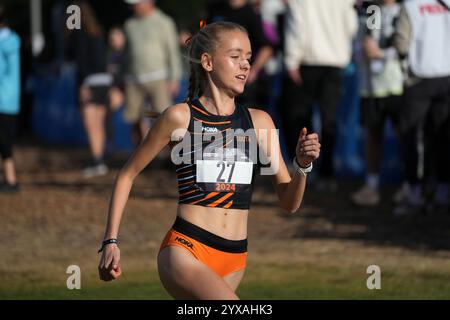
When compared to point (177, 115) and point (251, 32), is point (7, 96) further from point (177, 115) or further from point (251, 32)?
point (177, 115)

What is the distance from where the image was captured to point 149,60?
48.2 ft

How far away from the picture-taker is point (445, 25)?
10594 mm

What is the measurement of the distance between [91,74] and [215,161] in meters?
10.3

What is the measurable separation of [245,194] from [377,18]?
632 centimetres

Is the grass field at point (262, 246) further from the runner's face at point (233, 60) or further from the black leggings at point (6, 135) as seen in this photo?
the runner's face at point (233, 60)

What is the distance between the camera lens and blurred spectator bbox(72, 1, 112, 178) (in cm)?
1535

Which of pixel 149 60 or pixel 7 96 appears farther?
pixel 149 60

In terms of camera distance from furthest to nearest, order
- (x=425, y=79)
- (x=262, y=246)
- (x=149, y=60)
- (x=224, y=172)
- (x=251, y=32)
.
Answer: (x=149, y=60), (x=251, y=32), (x=425, y=79), (x=262, y=246), (x=224, y=172)

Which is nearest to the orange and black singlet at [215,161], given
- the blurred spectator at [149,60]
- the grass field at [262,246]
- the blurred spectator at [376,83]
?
the grass field at [262,246]

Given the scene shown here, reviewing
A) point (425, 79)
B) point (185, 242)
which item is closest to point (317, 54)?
point (425, 79)

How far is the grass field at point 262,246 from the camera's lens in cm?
782

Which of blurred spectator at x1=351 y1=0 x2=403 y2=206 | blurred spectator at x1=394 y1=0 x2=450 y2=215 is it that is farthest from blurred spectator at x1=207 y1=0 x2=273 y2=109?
A: blurred spectator at x1=394 y1=0 x2=450 y2=215

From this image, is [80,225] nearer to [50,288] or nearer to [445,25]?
[50,288]

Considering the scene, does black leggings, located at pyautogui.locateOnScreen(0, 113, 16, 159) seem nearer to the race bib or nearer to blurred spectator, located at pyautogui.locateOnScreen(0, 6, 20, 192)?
blurred spectator, located at pyautogui.locateOnScreen(0, 6, 20, 192)
